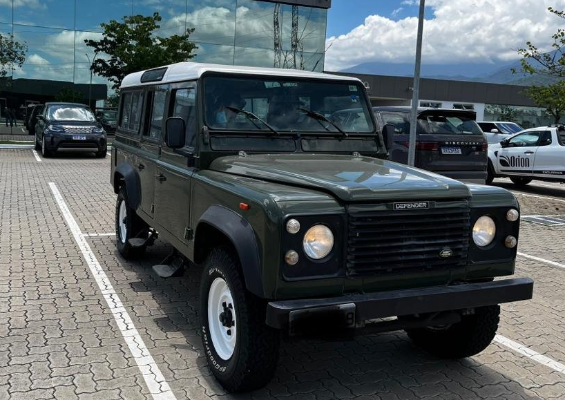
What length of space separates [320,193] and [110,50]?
25440 millimetres

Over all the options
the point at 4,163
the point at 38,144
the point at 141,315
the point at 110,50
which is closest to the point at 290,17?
the point at 110,50

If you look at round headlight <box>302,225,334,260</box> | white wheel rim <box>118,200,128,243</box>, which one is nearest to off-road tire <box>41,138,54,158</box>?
white wheel rim <box>118,200,128,243</box>

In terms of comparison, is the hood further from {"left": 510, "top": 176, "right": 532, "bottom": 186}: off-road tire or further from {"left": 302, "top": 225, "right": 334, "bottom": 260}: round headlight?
{"left": 510, "top": 176, "right": 532, "bottom": 186}: off-road tire

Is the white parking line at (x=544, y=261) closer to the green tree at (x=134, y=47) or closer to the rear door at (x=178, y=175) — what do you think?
the rear door at (x=178, y=175)

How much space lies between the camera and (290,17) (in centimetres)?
3197

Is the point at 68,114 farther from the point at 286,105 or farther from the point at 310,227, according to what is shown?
the point at 310,227

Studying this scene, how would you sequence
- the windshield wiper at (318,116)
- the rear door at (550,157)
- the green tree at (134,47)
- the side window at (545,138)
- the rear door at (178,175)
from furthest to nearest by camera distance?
the green tree at (134,47) → the side window at (545,138) → the rear door at (550,157) → the windshield wiper at (318,116) → the rear door at (178,175)

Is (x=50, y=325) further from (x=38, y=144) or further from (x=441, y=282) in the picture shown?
(x=38, y=144)

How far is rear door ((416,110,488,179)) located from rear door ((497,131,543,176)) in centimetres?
385

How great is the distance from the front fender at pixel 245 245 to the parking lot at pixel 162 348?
0.87 metres

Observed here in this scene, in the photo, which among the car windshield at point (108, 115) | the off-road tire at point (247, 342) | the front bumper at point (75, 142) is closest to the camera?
the off-road tire at point (247, 342)

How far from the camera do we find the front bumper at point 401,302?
10.4ft

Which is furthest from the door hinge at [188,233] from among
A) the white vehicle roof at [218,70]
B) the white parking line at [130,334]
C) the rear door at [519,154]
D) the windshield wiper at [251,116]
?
the rear door at [519,154]

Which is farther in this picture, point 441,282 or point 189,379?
point 189,379
